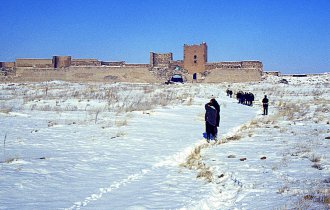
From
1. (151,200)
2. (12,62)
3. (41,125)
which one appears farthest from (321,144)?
(12,62)

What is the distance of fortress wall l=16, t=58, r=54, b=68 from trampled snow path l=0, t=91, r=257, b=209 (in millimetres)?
47689

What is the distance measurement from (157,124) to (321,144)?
6.11 m

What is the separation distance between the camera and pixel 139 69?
54.7 meters

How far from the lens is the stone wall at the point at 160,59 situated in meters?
55.4

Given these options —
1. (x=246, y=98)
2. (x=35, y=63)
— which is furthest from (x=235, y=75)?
(x=35, y=63)

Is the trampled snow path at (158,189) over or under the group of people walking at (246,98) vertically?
under

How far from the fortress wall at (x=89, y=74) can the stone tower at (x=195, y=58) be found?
551cm

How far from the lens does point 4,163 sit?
6.82 m

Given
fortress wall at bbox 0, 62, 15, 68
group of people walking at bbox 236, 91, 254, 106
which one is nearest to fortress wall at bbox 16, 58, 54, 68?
fortress wall at bbox 0, 62, 15, 68

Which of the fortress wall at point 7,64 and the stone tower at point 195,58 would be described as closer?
the stone tower at point 195,58

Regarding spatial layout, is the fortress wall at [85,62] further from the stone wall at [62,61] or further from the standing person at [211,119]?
the standing person at [211,119]

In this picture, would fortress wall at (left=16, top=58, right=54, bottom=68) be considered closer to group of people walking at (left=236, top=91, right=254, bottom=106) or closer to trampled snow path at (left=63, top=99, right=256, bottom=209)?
group of people walking at (left=236, top=91, right=254, bottom=106)

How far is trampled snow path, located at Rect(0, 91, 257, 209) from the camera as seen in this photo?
514 centimetres

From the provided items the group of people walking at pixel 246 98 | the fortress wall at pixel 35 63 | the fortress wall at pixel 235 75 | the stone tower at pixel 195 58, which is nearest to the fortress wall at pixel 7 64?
the fortress wall at pixel 35 63
